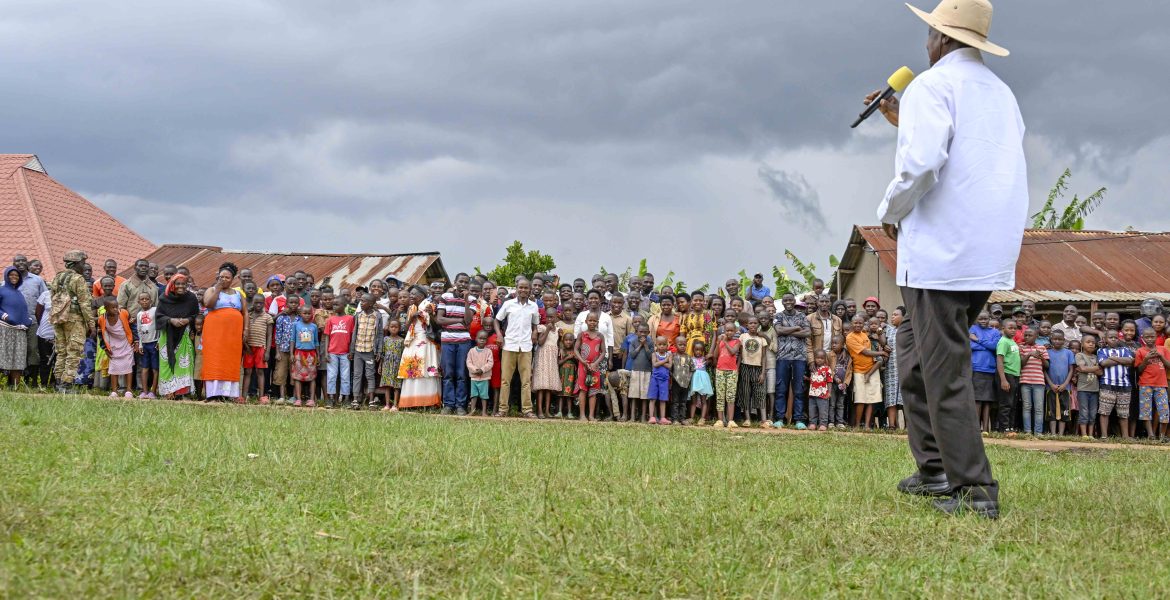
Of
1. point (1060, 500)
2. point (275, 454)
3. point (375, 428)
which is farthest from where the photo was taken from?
point (375, 428)

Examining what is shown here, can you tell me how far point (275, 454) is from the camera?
16.6ft

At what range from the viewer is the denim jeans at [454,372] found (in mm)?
12953

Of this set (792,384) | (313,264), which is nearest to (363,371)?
(792,384)

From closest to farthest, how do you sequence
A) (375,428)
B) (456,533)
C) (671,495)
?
(456,533) < (671,495) < (375,428)

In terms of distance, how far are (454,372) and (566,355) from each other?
1.57 metres

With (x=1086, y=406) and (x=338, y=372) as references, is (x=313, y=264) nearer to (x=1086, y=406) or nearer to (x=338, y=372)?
(x=338, y=372)

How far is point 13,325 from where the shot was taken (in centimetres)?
1324

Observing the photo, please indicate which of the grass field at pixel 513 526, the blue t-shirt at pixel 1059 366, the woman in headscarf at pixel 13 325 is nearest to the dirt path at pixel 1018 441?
the blue t-shirt at pixel 1059 366

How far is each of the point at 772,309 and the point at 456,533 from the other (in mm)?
10467

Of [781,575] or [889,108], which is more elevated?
[889,108]

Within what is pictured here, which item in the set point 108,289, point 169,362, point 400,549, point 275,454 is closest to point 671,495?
point 400,549

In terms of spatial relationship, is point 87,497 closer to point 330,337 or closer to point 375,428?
point 375,428

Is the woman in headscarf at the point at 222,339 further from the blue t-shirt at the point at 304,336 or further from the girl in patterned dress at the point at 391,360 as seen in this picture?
the girl in patterned dress at the point at 391,360

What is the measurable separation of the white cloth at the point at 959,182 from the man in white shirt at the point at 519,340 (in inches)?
346
